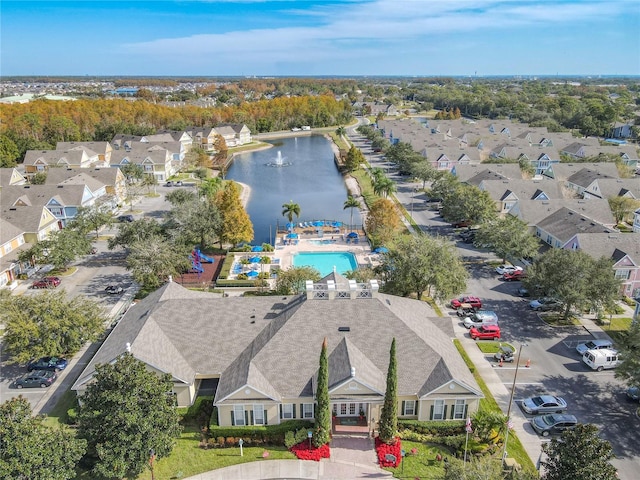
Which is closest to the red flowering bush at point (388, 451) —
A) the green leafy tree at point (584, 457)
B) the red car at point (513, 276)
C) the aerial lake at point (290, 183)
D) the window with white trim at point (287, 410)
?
the window with white trim at point (287, 410)

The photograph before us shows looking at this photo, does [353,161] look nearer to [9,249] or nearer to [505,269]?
[505,269]

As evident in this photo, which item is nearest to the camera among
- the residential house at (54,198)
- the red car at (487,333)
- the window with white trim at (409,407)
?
the window with white trim at (409,407)

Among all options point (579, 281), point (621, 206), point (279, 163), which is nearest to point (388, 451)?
point (579, 281)

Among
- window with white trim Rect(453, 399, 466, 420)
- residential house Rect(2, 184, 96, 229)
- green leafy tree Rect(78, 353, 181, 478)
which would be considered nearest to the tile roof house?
window with white trim Rect(453, 399, 466, 420)

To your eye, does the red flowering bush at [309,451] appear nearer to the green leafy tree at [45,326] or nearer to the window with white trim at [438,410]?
the window with white trim at [438,410]

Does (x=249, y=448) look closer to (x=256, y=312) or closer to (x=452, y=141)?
(x=256, y=312)
